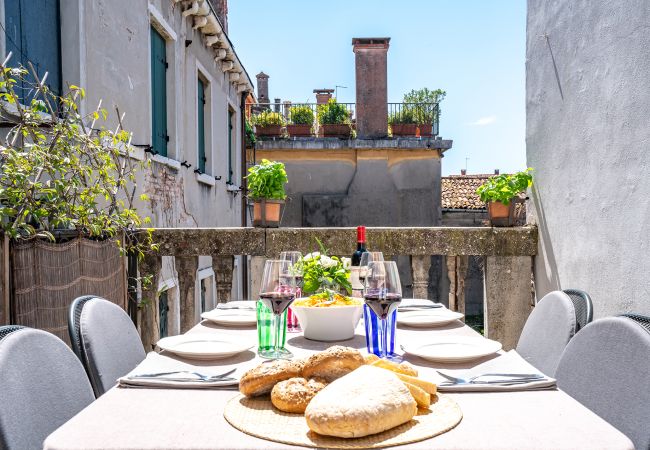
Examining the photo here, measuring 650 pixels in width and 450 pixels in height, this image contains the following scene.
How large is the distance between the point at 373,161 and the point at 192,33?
650 cm

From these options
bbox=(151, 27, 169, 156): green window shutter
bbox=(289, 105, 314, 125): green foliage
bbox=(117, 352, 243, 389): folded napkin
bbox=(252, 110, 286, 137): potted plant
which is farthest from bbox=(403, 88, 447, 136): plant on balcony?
bbox=(117, 352, 243, 389): folded napkin

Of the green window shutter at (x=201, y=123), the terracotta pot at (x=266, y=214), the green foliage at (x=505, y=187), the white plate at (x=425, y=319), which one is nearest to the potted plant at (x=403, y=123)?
the green window shutter at (x=201, y=123)

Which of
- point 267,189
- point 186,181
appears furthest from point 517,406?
point 186,181

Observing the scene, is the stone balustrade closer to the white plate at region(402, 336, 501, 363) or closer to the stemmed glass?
the stemmed glass

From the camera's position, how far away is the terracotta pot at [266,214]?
3779mm

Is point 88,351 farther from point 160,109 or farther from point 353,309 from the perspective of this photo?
point 160,109

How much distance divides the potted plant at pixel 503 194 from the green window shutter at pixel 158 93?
3.47 metres

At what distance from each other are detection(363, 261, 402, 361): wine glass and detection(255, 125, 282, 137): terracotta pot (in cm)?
1174

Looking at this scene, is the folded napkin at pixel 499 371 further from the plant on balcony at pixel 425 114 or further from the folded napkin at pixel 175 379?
the plant on balcony at pixel 425 114

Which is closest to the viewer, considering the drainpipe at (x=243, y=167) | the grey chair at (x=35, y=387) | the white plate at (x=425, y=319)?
the grey chair at (x=35, y=387)

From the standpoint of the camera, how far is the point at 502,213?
3619 mm

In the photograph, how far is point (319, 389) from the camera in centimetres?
116

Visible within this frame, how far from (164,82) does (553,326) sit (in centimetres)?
535

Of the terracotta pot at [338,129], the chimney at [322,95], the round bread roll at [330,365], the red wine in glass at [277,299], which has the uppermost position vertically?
the chimney at [322,95]
